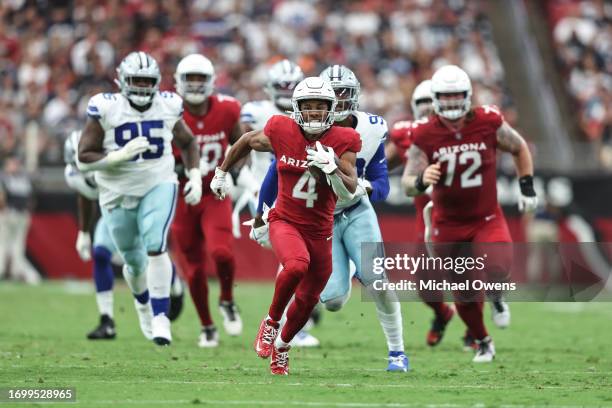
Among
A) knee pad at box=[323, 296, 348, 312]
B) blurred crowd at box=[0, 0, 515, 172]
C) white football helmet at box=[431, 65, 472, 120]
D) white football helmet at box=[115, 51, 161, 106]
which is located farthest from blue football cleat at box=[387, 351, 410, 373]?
blurred crowd at box=[0, 0, 515, 172]

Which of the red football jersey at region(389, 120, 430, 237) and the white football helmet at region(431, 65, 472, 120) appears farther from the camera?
the red football jersey at region(389, 120, 430, 237)

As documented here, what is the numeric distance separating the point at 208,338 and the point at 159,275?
0.93m

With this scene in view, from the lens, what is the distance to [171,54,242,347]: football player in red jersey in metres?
10.0

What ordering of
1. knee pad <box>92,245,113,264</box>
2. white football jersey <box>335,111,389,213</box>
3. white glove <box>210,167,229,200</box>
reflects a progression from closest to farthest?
white glove <box>210,167,229,200</box> < white football jersey <box>335,111,389,213</box> < knee pad <box>92,245,113,264</box>

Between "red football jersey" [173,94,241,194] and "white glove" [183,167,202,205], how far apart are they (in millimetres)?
643

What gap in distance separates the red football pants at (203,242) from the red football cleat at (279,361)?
2216 mm

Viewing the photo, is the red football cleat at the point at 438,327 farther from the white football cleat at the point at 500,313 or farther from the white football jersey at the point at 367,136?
the white football jersey at the point at 367,136

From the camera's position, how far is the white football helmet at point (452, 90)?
351 inches

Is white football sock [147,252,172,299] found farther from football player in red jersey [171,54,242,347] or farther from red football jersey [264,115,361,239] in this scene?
red football jersey [264,115,361,239]

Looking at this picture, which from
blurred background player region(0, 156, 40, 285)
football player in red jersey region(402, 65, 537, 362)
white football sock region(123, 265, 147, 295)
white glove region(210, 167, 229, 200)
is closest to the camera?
white glove region(210, 167, 229, 200)

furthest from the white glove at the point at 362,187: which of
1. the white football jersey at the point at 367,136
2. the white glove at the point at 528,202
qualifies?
the white glove at the point at 528,202

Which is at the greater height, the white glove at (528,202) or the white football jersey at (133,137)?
the white football jersey at (133,137)

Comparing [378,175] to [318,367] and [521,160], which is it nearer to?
[521,160]

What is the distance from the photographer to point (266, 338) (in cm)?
762
